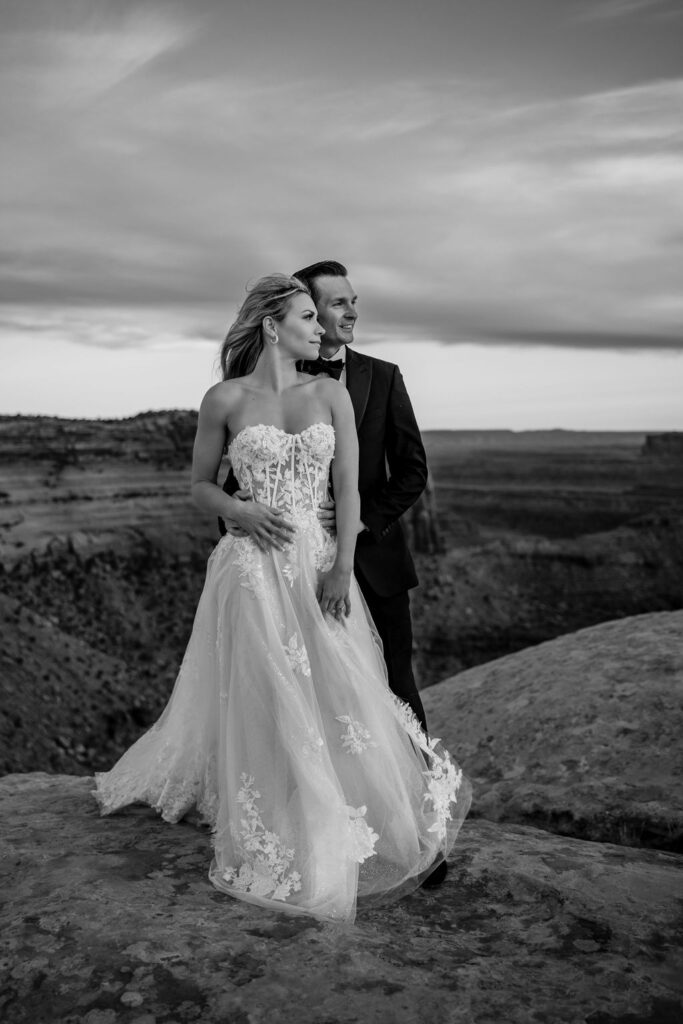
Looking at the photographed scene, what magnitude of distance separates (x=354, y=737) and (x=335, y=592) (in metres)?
0.60

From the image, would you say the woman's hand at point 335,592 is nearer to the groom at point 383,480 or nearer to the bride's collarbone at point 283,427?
the groom at point 383,480

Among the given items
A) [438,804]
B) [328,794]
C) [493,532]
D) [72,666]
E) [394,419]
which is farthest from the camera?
[493,532]

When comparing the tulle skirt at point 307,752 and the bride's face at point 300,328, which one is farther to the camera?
the bride's face at point 300,328

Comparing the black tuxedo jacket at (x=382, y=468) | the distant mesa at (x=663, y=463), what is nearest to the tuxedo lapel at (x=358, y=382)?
the black tuxedo jacket at (x=382, y=468)

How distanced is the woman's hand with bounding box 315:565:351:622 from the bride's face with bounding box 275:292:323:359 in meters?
0.91

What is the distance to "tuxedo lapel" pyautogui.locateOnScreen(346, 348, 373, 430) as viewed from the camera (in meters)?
4.05

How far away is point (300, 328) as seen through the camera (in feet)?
12.2

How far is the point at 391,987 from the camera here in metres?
2.83

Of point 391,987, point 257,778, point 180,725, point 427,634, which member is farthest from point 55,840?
point 427,634

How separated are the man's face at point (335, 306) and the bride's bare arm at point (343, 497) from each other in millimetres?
280

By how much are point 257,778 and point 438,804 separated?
2.56 feet

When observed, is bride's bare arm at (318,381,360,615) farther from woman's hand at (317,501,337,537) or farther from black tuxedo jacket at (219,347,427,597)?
black tuxedo jacket at (219,347,427,597)

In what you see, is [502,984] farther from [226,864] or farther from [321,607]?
[321,607]

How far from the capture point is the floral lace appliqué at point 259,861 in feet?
11.4
